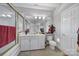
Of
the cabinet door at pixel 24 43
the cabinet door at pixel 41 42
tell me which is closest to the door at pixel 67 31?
the cabinet door at pixel 41 42

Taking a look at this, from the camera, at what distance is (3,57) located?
1546 millimetres

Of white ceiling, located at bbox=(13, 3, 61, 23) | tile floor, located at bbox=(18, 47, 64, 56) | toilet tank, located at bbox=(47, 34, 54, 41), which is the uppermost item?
white ceiling, located at bbox=(13, 3, 61, 23)

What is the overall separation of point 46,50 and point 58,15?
678 millimetres

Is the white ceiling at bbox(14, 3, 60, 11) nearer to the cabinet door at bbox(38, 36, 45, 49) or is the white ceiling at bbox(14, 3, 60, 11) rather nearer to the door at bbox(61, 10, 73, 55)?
the door at bbox(61, 10, 73, 55)

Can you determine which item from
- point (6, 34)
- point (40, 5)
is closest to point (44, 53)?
point (6, 34)

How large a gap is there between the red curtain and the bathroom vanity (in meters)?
0.16

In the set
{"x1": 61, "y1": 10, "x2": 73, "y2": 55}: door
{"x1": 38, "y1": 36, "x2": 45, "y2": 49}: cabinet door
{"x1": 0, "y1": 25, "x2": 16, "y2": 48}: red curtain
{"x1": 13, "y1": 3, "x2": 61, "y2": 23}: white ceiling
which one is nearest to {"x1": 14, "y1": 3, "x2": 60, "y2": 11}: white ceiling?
{"x1": 13, "y1": 3, "x2": 61, "y2": 23}: white ceiling

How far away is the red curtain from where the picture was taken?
151cm

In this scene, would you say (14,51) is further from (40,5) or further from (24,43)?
(40,5)

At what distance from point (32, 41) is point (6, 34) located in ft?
1.59

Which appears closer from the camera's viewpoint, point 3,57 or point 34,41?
point 3,57

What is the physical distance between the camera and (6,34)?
1570 millimetres

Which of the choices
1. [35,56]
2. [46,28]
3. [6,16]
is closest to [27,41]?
[35,56]

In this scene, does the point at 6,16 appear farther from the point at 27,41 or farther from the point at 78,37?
the point at 78,37
